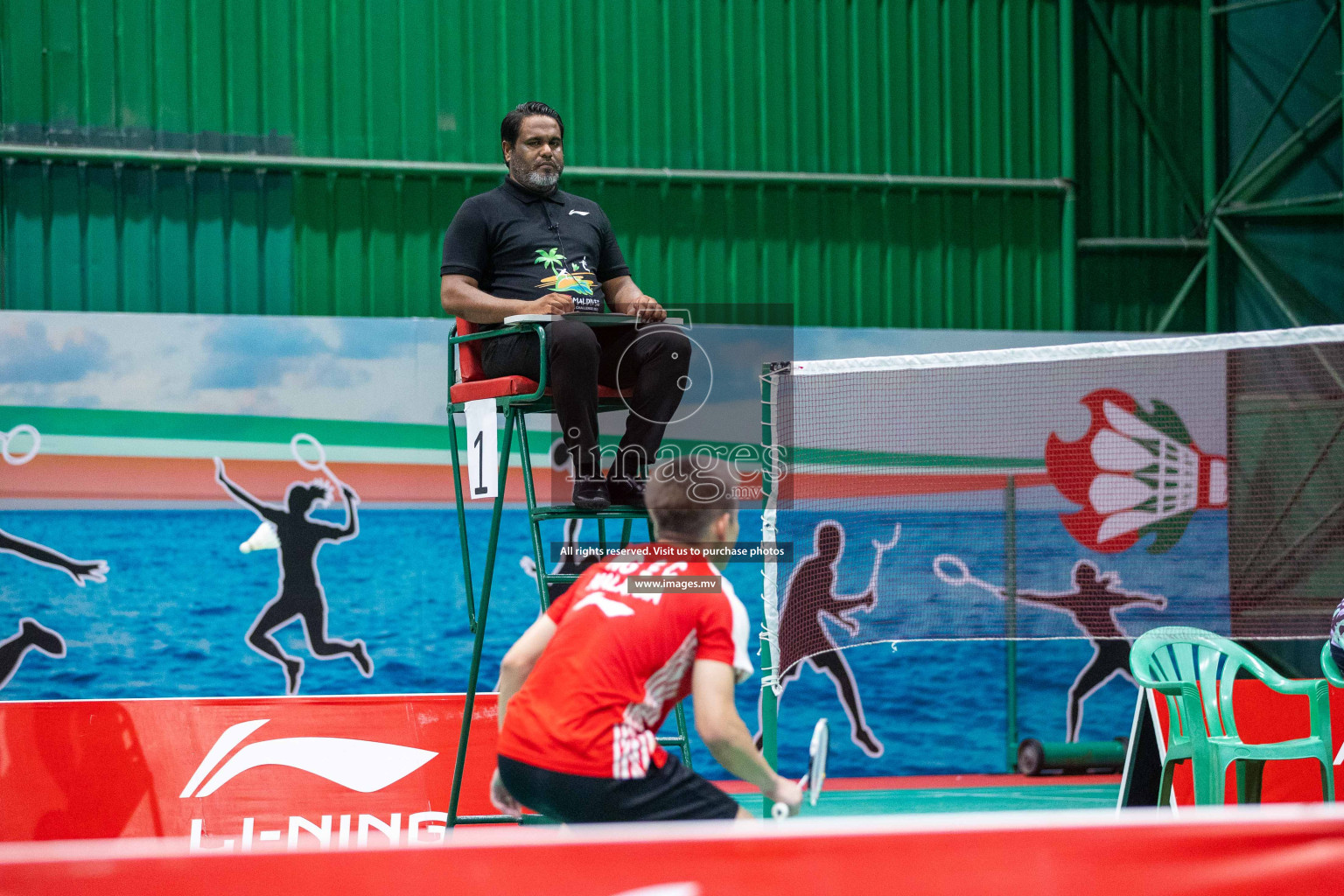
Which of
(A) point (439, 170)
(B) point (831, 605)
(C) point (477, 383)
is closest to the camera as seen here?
(C) point (477, 383)

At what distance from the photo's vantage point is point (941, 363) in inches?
244

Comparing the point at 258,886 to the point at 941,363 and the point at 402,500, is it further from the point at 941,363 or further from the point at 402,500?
the point at 402,500

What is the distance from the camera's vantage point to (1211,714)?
5941mm

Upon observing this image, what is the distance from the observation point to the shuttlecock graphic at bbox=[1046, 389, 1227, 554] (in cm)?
911

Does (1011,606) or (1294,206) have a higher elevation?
(1294,206)

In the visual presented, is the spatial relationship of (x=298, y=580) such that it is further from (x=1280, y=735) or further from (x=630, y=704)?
(x=1280, y=735)

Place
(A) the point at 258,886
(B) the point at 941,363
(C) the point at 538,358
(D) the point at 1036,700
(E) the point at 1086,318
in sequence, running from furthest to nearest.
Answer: (E) the point at 1086,318
(D) the point at 1036,700
(B) the point at 941,363
(C) the point at 538,358
(A) the point at 258,886

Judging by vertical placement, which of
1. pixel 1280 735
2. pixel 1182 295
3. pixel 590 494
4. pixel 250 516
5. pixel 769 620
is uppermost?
pixel 1182 295

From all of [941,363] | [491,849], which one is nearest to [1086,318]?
[941,363]

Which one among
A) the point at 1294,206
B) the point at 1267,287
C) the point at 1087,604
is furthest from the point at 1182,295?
the point at 1087,604

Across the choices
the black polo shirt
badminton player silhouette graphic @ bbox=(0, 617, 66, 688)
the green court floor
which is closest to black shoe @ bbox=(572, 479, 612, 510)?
the black polo shirt

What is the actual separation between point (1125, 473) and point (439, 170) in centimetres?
574

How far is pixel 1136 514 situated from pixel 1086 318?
1978 millimetres

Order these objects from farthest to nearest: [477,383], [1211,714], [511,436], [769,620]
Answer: [1211,714]
[769,620]
[477,383]
[511,436]
